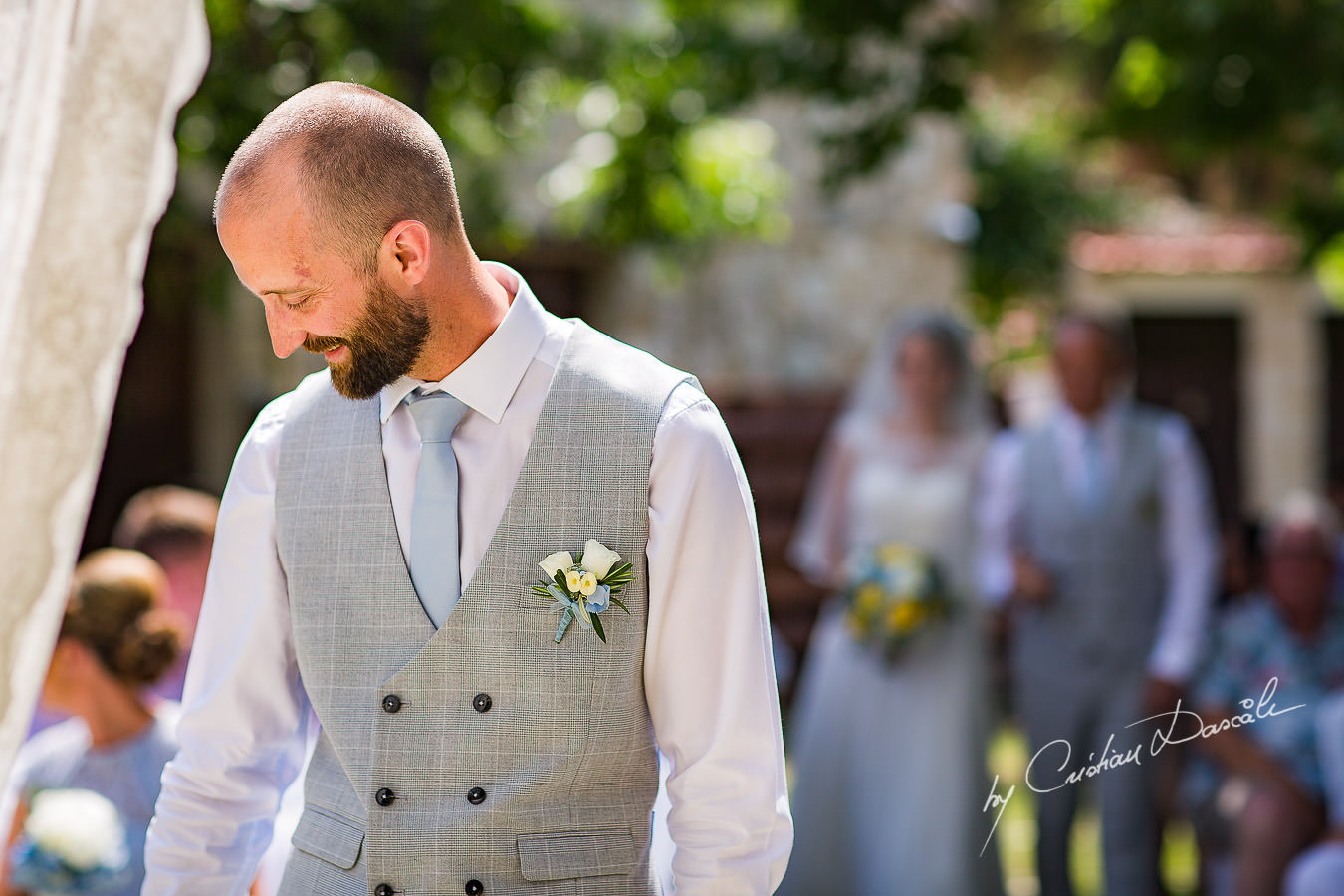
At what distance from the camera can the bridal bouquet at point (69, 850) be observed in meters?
2.90

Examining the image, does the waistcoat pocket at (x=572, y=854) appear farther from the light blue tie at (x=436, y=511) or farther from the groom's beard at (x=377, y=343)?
the groom's beard at (x=377, y=343)

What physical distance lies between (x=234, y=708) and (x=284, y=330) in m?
0.54

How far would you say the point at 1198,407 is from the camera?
15.2m

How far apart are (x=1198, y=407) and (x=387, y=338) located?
48.4 feet

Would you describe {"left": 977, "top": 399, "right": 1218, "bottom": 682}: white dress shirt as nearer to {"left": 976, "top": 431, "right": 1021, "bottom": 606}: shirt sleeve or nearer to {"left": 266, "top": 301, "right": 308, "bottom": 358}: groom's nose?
{"left": 976, "top": 431, "right": 1021, "bottom": 606}: shirt sleeve

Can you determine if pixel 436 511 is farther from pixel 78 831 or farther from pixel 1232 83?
pixel 1232 83

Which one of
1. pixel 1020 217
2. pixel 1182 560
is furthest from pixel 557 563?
pixel 1020 217

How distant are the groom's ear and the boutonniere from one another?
0.39 metres

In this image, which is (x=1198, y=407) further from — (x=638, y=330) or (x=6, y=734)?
(x=6, y=734)

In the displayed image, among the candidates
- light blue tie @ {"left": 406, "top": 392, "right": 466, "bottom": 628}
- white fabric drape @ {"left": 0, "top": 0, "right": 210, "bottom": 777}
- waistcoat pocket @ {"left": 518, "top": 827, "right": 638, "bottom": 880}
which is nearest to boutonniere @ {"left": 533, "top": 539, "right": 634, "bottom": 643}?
light blue tie @ {"left": 406, "top": 392, "right": 466, "bottom": 628}

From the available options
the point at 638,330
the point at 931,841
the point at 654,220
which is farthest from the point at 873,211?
the point at 931,841

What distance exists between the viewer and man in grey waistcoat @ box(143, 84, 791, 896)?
1718mm

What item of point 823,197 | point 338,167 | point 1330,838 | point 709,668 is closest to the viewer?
point 338,167

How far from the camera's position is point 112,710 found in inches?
131
